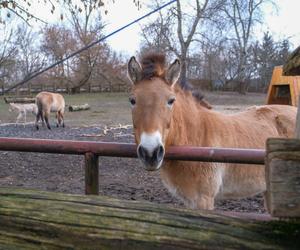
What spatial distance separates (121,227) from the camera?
123 centimetres

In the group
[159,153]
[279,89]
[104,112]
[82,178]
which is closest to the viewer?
[159,153]

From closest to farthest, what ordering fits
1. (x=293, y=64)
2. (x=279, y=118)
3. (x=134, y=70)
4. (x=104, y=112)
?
(x=293, y=64) → (x=134, y=70) → (x=279, y=118) → (x=104, y=112)

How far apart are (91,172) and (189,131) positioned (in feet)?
5.48

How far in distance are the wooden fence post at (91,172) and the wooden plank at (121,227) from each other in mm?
875

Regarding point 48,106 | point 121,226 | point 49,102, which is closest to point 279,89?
point 48,106

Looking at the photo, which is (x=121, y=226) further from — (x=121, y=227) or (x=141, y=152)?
(x=141, y=152)

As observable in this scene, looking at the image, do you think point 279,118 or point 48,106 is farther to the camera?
point 48,106

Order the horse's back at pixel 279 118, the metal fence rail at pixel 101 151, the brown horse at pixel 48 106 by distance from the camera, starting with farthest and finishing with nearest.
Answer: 1. the brown horse at pixel 48 106
2. the horse's back at pixel 279 118
3. the metal fence rail at pixel 101 151

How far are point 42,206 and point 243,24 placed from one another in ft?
141

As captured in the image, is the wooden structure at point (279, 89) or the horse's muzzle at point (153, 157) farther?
the wooden structure at point (279, 89)

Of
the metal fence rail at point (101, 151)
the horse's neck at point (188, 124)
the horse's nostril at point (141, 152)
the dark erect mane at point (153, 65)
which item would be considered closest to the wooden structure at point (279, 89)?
the horse's neck at point (188, 124)

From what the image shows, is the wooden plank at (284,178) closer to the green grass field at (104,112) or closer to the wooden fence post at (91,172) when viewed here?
the wooden fence post at (91,172)

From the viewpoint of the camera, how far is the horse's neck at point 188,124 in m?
3.60

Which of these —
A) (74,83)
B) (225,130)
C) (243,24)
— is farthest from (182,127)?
(74,83)
